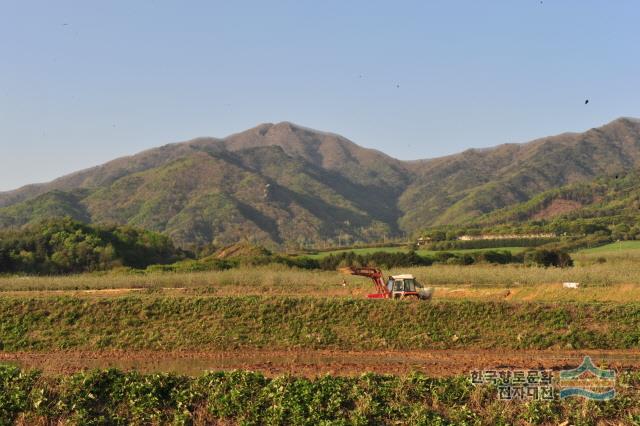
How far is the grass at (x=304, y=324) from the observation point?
29312 mm

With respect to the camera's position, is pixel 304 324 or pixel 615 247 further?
pixel 615 247

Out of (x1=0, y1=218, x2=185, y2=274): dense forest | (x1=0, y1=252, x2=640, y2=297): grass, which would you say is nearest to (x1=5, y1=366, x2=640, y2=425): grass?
(x1=0, y1=252, x2=640, y2=297): grass

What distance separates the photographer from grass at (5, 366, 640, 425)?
15680 mm

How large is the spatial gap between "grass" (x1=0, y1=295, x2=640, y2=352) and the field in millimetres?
79

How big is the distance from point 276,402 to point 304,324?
48.7 feet

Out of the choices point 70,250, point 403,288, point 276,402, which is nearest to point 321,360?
point 276,402

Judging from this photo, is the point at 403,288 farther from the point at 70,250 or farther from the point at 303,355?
the point at 70,250

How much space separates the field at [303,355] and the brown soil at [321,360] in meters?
0.09

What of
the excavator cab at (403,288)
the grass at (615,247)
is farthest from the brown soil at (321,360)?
the grass at (615,247)

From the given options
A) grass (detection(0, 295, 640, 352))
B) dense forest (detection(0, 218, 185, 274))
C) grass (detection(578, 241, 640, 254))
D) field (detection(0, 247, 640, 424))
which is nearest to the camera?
field (detection(0, 247, 640, 424))

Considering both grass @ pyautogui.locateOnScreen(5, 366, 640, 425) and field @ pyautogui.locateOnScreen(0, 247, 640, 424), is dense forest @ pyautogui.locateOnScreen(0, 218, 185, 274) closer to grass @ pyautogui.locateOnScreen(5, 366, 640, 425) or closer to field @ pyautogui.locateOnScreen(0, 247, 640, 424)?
field @ pyautogui.locateOnScreen(0, 247, 640, 424)

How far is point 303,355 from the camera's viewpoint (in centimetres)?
2705

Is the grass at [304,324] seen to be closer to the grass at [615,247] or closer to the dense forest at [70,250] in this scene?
the dense forest at [70,250]

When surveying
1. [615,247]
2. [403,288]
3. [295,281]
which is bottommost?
[615,247]
